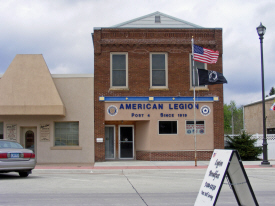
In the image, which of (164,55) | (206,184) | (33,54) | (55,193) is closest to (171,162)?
(164,55)

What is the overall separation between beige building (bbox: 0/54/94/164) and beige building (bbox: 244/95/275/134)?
17927mm

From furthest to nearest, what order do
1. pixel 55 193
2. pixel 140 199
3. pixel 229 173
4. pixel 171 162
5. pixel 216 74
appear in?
pixel 171 162
pixel 216 74
pixel 55 193
pixel 140 199
pixel 229 173

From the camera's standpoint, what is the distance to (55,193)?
9.90m

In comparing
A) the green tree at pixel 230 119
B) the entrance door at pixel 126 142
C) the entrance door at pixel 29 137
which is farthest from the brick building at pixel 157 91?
the green tree at pixel 230 119

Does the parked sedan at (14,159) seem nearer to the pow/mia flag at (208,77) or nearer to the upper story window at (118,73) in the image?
the upper story window at (118,73)

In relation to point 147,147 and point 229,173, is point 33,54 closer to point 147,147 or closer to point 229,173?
Answer: point 147,147

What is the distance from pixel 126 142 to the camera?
73.5ft

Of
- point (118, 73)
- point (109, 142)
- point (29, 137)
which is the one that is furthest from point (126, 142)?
point (29, 137)

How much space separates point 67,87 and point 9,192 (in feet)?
38.4

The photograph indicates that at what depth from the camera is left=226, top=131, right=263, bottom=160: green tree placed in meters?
21.3

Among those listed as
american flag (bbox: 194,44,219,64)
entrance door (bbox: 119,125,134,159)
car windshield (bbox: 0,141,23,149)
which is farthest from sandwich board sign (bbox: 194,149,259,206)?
entrance door (bbox: 119,125,134,159)

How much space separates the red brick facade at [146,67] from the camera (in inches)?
829

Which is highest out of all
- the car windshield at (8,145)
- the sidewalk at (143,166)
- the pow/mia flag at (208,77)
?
the pow/mia flag at (208,77)

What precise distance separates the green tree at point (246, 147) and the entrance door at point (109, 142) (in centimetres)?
732
